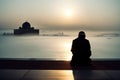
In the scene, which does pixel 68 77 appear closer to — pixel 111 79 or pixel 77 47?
pixel 111 79

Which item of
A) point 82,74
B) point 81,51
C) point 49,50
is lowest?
point 49,50

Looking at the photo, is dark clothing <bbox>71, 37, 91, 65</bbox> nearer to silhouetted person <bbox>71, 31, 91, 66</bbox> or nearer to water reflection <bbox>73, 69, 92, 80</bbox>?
silhouetted person <bbox>71, 31, 91, 66</bbox>

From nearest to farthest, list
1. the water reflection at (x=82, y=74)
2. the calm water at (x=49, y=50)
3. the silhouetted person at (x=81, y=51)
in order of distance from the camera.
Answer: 1. the water reflection at (x=82, y=74)
2. the silhouetted person at (x=81, y=51)
3. the calm water at (x=49, y=50)

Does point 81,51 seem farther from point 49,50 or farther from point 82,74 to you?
point 49,50

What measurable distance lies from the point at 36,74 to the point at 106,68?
2.79 m

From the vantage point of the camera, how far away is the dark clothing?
1422 cm

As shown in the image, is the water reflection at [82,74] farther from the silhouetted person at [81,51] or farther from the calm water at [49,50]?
the calm water at [49,50]

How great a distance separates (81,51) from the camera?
46.9 ft

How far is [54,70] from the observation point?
42.6 feet

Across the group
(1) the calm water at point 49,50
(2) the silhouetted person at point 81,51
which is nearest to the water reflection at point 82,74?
(2) the silhouetted person at point 81,51

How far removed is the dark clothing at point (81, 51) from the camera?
14.2 m

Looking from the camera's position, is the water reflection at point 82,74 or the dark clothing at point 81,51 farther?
the dark clothing at point 81,51

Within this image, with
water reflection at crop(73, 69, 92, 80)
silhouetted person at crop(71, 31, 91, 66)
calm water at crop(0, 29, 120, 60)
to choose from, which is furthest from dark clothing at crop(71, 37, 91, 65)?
calm water at crop(0, 29, 120, 60)

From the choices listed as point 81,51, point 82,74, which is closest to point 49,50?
point 81,51
